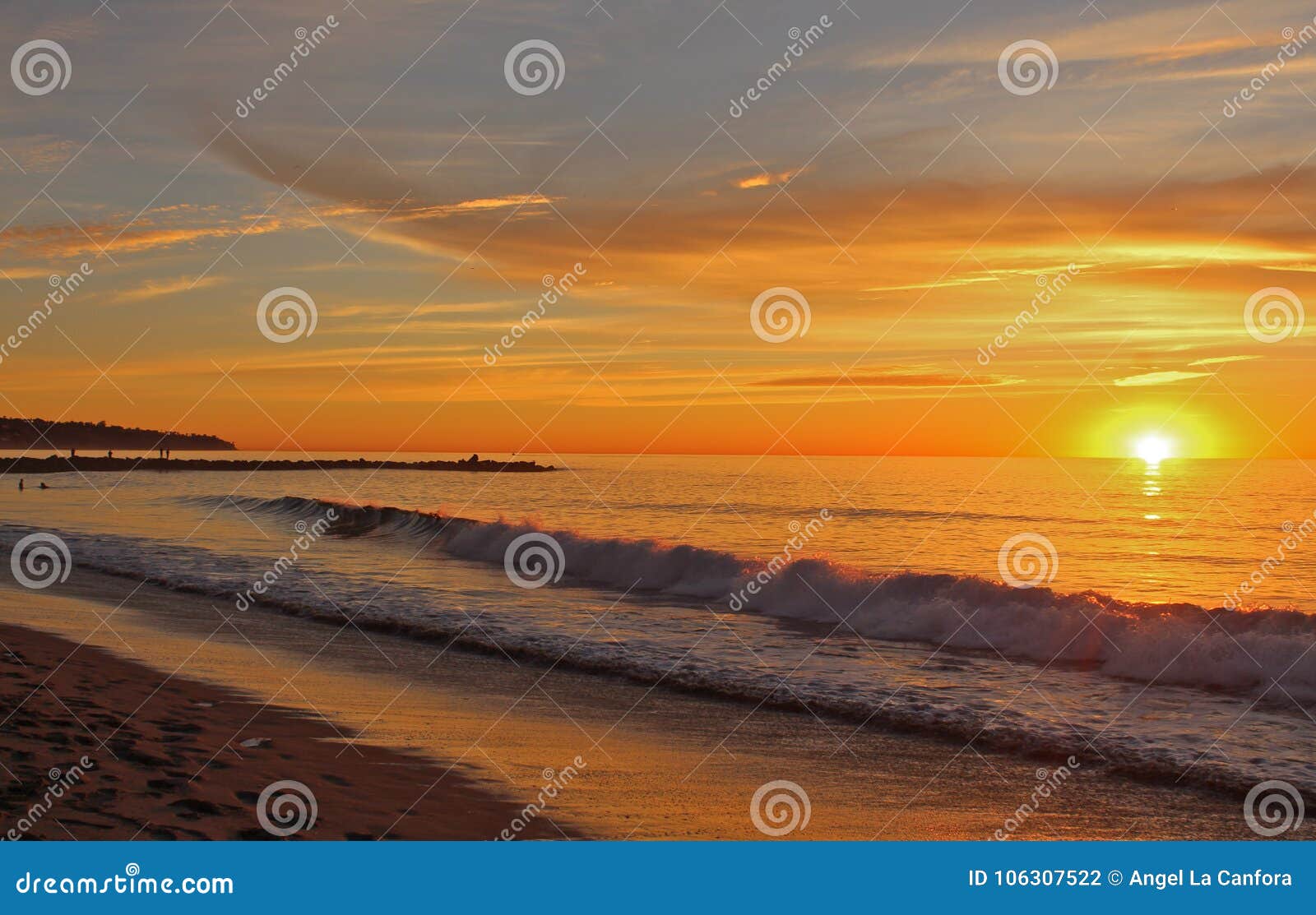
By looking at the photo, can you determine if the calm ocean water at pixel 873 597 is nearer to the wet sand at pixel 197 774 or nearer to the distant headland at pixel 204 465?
the wet sand at pixel 197 774

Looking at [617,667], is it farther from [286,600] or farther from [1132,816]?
[286,600]

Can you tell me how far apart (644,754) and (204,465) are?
122782 millimetres

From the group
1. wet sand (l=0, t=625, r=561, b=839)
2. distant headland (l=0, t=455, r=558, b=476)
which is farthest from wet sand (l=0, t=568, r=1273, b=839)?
distant headland (l=0, t=455, r=558, b=476)

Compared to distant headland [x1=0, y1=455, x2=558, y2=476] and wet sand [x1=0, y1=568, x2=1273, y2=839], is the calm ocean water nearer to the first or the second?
wet sand [x1=0, y1=568, x2=1273, y2=839]

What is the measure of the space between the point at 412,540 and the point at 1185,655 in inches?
1078

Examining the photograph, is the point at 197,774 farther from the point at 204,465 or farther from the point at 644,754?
the point at 204,465

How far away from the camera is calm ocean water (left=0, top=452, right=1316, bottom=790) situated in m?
12.0

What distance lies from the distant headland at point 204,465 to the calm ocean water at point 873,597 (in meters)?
50.3

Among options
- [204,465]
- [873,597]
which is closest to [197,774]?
[873,597]

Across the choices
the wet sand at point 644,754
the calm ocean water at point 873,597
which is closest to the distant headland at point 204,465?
the calm ocean water at point 873,597

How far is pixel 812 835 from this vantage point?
7.57 m

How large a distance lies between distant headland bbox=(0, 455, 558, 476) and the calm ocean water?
165 feet

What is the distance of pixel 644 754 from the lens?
962cm

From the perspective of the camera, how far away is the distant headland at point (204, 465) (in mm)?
92375
